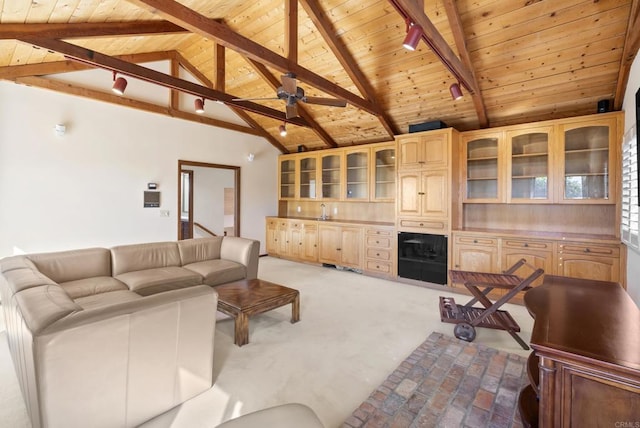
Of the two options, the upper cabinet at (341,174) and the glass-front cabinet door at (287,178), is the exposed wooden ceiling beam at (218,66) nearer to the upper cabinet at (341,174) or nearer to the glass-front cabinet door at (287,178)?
the upper cabinet at (341,174)

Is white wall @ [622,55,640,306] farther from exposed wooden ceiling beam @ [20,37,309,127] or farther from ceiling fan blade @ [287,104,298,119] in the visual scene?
exposed wooden ceiling beam @ [20,37,309,127]

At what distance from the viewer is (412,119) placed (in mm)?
5125

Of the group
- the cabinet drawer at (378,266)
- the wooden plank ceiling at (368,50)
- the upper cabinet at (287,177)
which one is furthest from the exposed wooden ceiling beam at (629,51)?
the upper cabinet at (287,177)

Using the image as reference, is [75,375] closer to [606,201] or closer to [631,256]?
[631,256]

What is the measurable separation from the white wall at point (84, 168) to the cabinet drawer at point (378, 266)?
3647mm

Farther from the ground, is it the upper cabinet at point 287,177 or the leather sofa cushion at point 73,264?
the upper cabinet at point 287,177

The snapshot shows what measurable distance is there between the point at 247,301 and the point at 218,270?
1.14 metres

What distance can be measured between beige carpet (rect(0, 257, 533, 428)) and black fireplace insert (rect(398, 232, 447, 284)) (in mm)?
358

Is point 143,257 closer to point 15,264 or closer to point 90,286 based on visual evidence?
point 90,286

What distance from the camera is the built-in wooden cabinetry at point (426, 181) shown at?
175 inches

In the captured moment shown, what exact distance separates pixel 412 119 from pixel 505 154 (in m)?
1.59

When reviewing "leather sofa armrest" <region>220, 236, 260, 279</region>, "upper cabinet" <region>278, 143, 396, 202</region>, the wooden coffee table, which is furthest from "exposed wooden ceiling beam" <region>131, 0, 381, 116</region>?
the wooden coffee table

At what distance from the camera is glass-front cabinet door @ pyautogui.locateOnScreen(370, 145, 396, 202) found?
543 centimetres

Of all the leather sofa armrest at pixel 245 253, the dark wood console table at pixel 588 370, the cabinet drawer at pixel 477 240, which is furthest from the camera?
the leather sofa armrest at pixel 245 253
